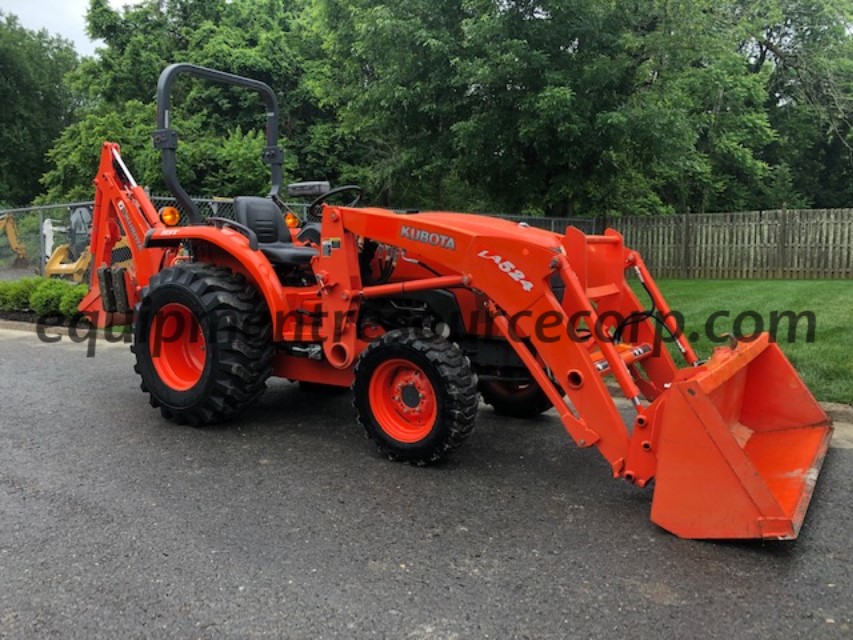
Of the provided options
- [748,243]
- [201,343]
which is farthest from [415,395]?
[748,243]

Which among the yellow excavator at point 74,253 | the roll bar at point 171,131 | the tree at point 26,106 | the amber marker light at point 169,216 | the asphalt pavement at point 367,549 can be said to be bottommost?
the asphalt pavement at point 367,549

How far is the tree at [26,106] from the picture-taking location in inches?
1346

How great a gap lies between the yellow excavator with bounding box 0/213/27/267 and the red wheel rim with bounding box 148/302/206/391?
1031 centimetres

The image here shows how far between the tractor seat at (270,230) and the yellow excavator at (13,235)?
34.7 ft

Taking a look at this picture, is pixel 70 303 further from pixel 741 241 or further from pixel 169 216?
pixel 741 241

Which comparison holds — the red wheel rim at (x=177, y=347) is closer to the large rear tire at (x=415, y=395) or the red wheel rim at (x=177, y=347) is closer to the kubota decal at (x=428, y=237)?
the large rear tire at (x=415, y=395)

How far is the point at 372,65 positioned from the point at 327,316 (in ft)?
33.2

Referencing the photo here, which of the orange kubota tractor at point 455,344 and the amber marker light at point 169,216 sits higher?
the amber marker light at point 169,216

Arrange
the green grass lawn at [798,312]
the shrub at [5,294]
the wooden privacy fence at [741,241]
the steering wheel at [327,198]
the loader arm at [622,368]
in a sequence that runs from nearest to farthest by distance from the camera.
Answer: the loader arm at [622,368]
the steering wheel at [327,198]
the green grass lawn at [798,312]
the shrub at [5,294]
the wooden privacy fence at [741,241]

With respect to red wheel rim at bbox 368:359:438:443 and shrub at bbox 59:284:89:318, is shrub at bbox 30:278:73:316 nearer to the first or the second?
shrub at bbox 59:284:89:318

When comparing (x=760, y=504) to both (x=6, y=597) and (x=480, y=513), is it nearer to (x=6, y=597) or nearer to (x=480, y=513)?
(x=480, y=513)

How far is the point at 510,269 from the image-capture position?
13.4 ft

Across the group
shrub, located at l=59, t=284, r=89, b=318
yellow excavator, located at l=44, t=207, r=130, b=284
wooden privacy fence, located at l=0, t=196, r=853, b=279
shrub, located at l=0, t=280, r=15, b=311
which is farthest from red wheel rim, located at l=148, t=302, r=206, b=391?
wooden privacy fence, located at l=0, t=196, r=853, b=279

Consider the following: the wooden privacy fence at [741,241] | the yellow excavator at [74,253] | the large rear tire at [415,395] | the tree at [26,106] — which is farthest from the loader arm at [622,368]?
the tree at [26,106]
